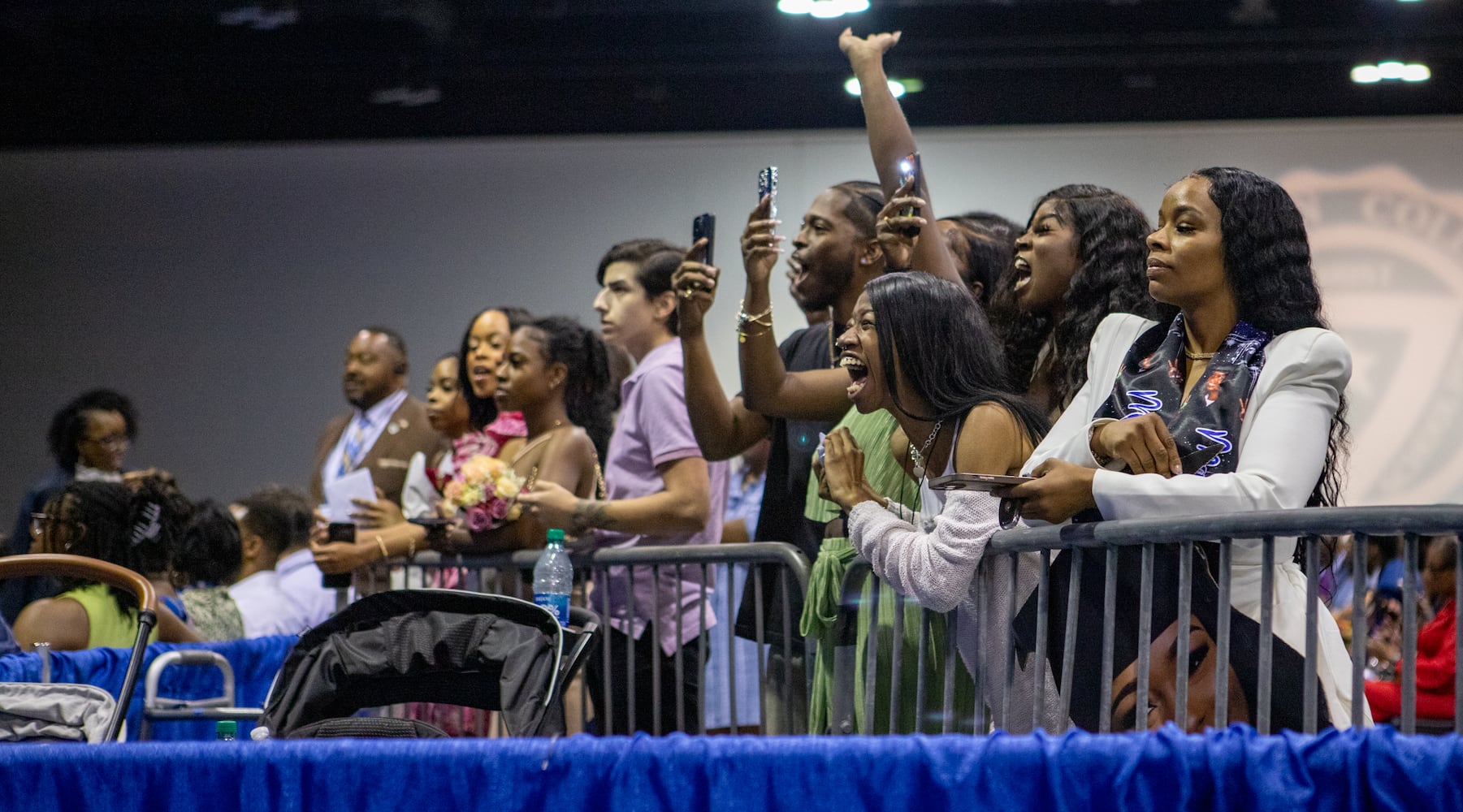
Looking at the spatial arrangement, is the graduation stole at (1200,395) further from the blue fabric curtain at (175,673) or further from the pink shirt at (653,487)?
the blue fabric curtain at (175,673)

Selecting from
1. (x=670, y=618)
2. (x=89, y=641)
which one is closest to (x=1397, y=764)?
(x=670, y=618)

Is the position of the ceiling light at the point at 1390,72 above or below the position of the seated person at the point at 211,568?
above

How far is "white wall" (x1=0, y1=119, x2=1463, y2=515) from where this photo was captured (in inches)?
301

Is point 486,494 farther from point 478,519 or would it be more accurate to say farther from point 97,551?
point 97,551

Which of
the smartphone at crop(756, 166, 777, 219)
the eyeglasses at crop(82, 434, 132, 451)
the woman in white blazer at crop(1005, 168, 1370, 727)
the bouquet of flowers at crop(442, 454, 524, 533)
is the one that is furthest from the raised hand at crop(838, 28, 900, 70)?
the eyeglasses at crop(82, 434, 132, 451)

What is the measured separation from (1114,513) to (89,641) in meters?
2.73

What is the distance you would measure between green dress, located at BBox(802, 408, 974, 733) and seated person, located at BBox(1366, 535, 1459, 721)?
83.5 inches

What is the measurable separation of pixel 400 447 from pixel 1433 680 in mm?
3373

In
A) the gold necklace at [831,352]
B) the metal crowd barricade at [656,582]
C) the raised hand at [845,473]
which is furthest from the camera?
the gold necklace at [831,352]

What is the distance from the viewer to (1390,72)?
23.6 feet

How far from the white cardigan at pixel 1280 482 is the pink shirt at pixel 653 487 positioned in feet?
4.94

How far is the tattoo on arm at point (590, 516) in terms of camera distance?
135 inches

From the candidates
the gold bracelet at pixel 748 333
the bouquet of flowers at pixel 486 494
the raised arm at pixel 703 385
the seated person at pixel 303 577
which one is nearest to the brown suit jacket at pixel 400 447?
the seated person at pixel 303 577

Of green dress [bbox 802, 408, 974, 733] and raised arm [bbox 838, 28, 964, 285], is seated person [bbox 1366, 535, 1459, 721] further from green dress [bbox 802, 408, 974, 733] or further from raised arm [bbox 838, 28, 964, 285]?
raised arm [bbox 838, 28, 964, 285]
